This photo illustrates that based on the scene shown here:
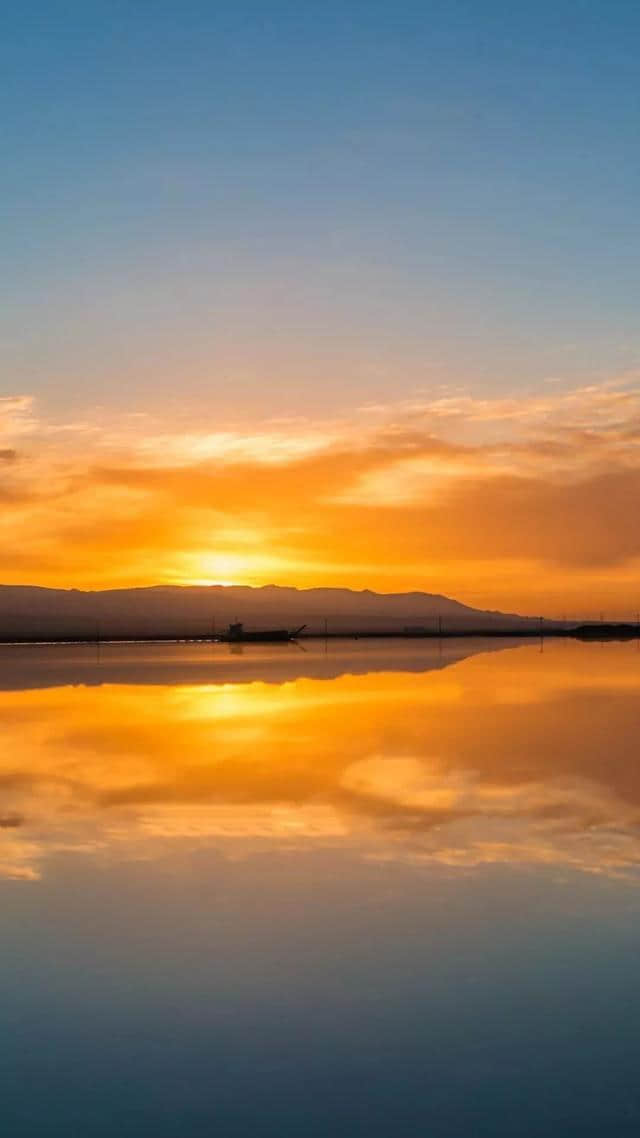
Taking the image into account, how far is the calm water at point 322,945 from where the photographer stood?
6883mm

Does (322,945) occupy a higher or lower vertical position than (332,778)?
lower

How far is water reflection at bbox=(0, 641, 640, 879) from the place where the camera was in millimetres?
13969

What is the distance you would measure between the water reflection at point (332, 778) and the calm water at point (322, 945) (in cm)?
8

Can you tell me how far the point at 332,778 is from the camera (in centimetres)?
1933

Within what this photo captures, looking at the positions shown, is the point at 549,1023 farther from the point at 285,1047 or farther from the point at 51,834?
the point at 51,834

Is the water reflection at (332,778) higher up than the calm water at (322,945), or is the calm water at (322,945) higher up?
the water reflection at (332,778)

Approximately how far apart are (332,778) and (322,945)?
31.2 feet

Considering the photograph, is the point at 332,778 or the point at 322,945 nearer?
the point at 322,945

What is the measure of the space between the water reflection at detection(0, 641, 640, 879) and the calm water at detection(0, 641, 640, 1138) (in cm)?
8

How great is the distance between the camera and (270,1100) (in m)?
6.89

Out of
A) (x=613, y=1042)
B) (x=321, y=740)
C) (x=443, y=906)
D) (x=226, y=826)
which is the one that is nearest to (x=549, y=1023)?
A: (x=613, y=1042)

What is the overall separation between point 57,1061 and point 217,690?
3884 centimetres

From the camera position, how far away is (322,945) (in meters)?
9.82

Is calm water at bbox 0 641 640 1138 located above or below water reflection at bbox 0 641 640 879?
below
